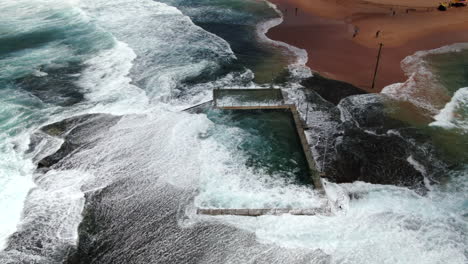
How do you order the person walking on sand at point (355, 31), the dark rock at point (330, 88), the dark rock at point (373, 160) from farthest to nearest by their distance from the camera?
1. the person walking on sand at point (355, 31)
2. the dark rock at point (330, 88)
3. the dark rock at point (373, 160)

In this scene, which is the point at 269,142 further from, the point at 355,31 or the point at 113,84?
the point at 355,31

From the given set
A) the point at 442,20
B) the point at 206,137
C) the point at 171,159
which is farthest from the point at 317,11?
the point at 171,159

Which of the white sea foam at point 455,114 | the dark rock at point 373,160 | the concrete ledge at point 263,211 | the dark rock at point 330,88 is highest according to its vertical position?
the dark rock at point 330,88

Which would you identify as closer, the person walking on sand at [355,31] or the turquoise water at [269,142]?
the turquoise water at [269,142]

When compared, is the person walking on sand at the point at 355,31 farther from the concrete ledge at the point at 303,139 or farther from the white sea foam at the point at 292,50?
the concrete ledge at the point at 303,139

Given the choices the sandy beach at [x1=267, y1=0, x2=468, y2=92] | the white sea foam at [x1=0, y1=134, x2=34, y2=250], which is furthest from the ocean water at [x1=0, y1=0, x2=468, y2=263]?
the sandy beach at [x1=267, y1=0, x2=468, y2=92]

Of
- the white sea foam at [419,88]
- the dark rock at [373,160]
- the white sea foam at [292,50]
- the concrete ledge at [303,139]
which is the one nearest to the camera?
the concrete ledge at [303,139]

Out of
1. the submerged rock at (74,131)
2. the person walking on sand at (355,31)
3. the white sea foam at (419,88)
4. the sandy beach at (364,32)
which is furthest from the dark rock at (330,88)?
the submerged rock at (74,131)

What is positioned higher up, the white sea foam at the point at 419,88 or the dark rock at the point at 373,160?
the white sea foam at the point at 419,88
